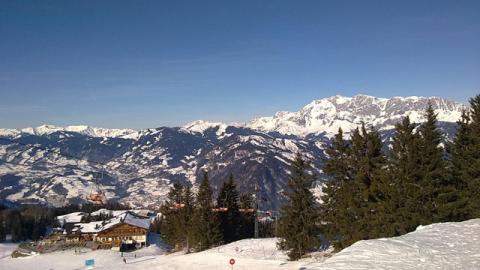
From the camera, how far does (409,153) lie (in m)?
31.8

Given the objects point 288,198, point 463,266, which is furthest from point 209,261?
point 463,266

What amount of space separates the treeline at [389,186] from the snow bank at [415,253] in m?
7.25

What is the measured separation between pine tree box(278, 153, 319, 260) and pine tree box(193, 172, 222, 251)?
21740mm

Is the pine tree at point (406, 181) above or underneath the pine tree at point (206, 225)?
above

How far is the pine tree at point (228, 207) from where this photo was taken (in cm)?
7094

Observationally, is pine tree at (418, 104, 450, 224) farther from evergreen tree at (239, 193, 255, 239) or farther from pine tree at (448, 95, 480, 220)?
evergreen tree at (239, 193, 255, 239)

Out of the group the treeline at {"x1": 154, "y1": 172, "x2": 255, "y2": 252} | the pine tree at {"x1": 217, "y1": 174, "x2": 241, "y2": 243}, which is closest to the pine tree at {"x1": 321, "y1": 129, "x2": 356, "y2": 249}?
the treeline at {"x1": 154, "y1": 172, "x2": 255, "y2": 252}

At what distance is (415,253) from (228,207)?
53047 mm

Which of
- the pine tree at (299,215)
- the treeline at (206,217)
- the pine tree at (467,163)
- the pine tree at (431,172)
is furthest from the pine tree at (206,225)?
the pine tree at (431,172)

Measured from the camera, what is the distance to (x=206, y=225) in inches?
2534

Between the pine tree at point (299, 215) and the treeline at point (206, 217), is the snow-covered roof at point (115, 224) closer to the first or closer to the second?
the treeline at point (206, 217)

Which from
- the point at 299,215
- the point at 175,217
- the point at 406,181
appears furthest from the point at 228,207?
the point at 406,181

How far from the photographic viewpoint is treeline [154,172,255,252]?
64.6 metres

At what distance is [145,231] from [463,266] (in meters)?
124
